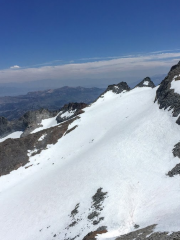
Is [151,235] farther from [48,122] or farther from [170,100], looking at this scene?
[48,122]

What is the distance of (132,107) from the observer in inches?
2805

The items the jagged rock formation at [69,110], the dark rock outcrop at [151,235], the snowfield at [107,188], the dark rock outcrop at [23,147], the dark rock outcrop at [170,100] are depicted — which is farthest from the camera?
the jagged rock formation at [69,110]

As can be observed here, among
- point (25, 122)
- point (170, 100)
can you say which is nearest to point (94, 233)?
point (170, 100)

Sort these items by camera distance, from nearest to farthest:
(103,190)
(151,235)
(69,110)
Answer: (151,235) < (103,190) < (69,110)

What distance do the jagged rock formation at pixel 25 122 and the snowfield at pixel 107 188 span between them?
190 feet

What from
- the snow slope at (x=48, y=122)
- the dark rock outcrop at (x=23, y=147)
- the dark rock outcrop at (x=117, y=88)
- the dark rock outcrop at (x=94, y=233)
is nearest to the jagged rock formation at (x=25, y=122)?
the snow slope at (x=48, y=122)

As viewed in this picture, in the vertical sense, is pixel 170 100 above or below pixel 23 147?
above

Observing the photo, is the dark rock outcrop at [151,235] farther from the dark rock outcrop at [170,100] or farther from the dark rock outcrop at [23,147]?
the dark rock outcrop at [23,147]

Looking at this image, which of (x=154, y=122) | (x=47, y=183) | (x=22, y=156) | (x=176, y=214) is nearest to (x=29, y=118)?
(x=22, y=156)

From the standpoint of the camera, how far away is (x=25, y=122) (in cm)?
11544

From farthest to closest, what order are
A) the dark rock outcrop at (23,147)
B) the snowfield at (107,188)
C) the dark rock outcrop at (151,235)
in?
the dark rock outcrop at (23,147) → the snowfield at (107,188) → the dark rock outcrop at (151,235)

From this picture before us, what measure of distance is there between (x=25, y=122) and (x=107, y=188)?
91867 millimetres

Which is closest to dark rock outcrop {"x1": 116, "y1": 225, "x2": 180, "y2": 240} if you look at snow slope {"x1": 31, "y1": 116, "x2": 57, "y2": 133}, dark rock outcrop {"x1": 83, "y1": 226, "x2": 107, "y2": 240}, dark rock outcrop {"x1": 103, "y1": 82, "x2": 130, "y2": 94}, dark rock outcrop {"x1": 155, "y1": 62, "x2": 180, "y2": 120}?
dark rock outcrop {"x1": 83, "y1": 226, "x2": 107, "y2": 240}

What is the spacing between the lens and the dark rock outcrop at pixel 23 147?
61562mm
